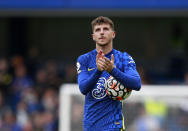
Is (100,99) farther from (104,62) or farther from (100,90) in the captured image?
(104,62)

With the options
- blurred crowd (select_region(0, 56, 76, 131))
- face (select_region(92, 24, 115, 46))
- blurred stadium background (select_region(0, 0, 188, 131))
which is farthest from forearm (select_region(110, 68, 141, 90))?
blurred crowd (select_region(0, 56, 76, 131))

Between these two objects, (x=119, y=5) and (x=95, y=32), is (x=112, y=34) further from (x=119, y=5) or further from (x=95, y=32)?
(x=119, y=5)

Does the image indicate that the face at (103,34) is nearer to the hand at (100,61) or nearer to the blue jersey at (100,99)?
the blue jersey at (100,99)

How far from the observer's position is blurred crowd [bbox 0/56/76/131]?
411 inches

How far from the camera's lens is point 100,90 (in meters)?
4.25

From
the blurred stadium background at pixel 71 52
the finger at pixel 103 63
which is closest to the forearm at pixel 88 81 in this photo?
the finger at pixel 103 63

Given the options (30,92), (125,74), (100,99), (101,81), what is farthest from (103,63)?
(30,92)

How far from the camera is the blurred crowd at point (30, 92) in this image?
411 inches

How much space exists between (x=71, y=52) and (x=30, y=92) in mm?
3038

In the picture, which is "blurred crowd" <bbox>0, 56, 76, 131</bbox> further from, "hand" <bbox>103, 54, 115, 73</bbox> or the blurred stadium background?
"hand" <bbox>103, 54, 115, 73</bbox>

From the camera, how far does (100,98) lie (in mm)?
4285

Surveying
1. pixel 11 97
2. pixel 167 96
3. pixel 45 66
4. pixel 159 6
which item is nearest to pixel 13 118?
pixel 11 97

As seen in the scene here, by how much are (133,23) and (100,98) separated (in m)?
9.75

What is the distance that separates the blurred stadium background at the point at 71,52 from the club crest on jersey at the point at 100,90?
4125 mm
